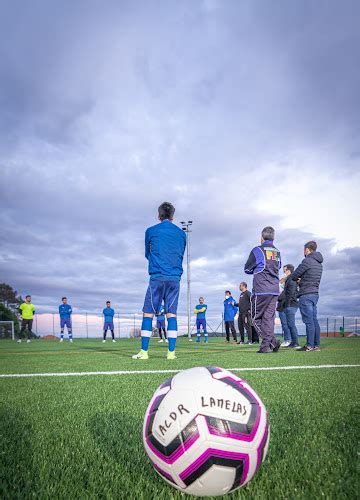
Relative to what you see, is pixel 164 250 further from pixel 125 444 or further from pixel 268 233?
pixel 125 444

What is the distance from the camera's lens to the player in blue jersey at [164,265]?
6.79m

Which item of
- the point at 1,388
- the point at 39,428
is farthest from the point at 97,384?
the point at 39,428

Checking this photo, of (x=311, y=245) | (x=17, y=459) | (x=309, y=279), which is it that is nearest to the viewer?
(x=17, y=459)

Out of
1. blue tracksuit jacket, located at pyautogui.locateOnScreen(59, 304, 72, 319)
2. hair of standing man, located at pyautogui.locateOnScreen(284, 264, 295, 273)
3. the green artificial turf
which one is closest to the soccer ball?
the green artificial turf

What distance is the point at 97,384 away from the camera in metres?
4.18

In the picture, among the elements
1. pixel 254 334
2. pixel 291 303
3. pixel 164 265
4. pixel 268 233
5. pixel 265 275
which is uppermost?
pixel 268 233

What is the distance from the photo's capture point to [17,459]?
1960mm

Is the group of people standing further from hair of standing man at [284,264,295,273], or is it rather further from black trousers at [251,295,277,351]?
hair of standing man at [284,264,295,273]

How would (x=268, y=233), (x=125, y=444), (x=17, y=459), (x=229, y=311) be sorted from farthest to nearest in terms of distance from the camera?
(x=229, y=311)
(x=268, y=233)
(x=125, y=444)
(x=17, y=459)

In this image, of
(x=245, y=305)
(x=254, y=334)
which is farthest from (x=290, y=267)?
(x=254, y=334)

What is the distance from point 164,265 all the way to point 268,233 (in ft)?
8.14

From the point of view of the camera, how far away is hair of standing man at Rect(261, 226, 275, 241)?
793 cm

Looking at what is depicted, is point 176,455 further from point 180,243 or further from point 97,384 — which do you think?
point 180,243

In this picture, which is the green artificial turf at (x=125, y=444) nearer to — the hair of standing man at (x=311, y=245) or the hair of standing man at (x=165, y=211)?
the hair of standing man at (x=165, y=211)
